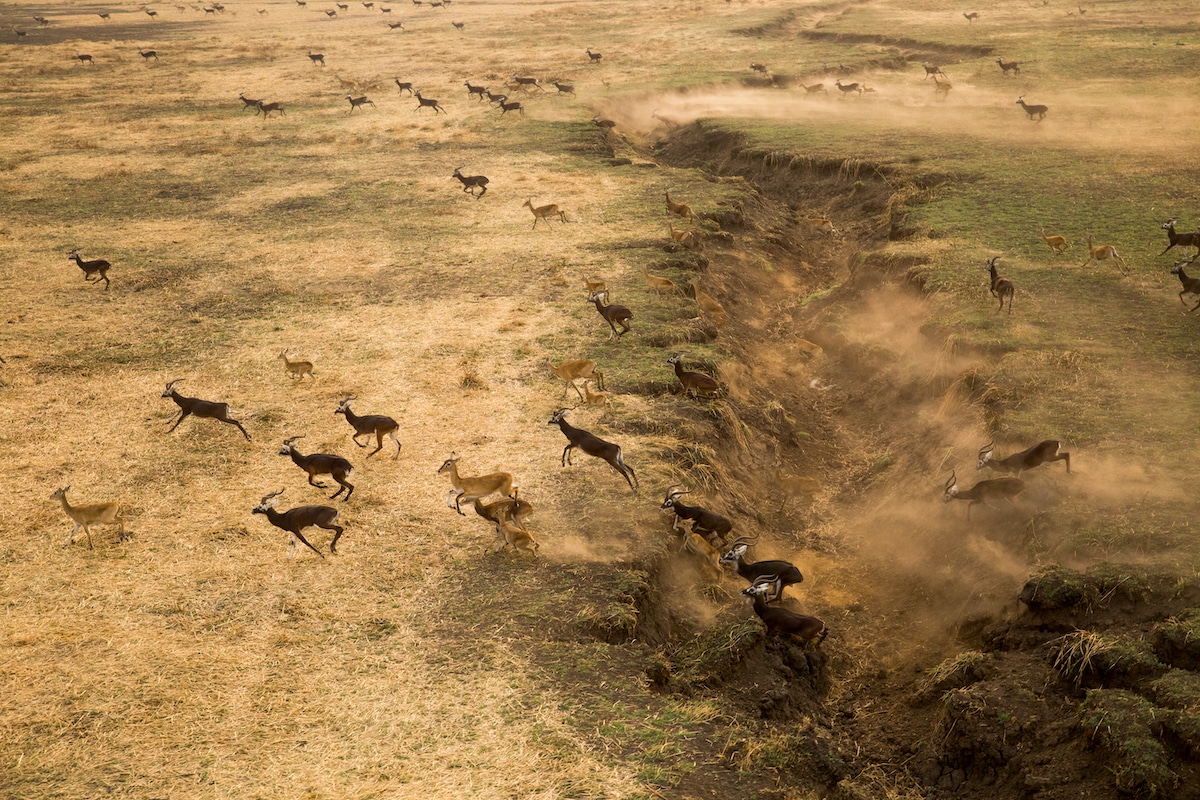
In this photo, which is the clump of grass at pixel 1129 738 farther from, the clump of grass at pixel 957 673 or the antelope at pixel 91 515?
the antelope at pixel 91 515

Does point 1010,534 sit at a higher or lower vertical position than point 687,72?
lower

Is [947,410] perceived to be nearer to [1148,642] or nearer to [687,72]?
[1148,642]

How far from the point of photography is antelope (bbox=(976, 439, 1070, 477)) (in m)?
11.6

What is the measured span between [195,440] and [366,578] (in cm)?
516

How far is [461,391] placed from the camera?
15.1 m

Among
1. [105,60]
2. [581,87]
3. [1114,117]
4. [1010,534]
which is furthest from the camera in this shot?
[105,60]

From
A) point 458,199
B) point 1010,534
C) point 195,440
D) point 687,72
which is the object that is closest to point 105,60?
point 687,72

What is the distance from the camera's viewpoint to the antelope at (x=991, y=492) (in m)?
11.4

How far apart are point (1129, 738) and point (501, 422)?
9409 millimetres

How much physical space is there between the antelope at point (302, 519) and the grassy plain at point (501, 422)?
0.31 meters

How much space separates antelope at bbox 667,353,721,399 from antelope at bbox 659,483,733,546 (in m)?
3.37

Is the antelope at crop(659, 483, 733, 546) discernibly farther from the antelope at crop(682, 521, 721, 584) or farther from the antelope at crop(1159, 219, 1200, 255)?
the antelope at crop(1159, 219, 1200, 255)

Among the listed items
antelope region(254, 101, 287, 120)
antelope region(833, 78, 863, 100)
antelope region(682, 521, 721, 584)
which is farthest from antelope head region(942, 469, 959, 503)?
antelope region(254, 101, 287, 120)

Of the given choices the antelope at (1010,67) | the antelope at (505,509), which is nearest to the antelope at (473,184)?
the antelope at (505,509)
